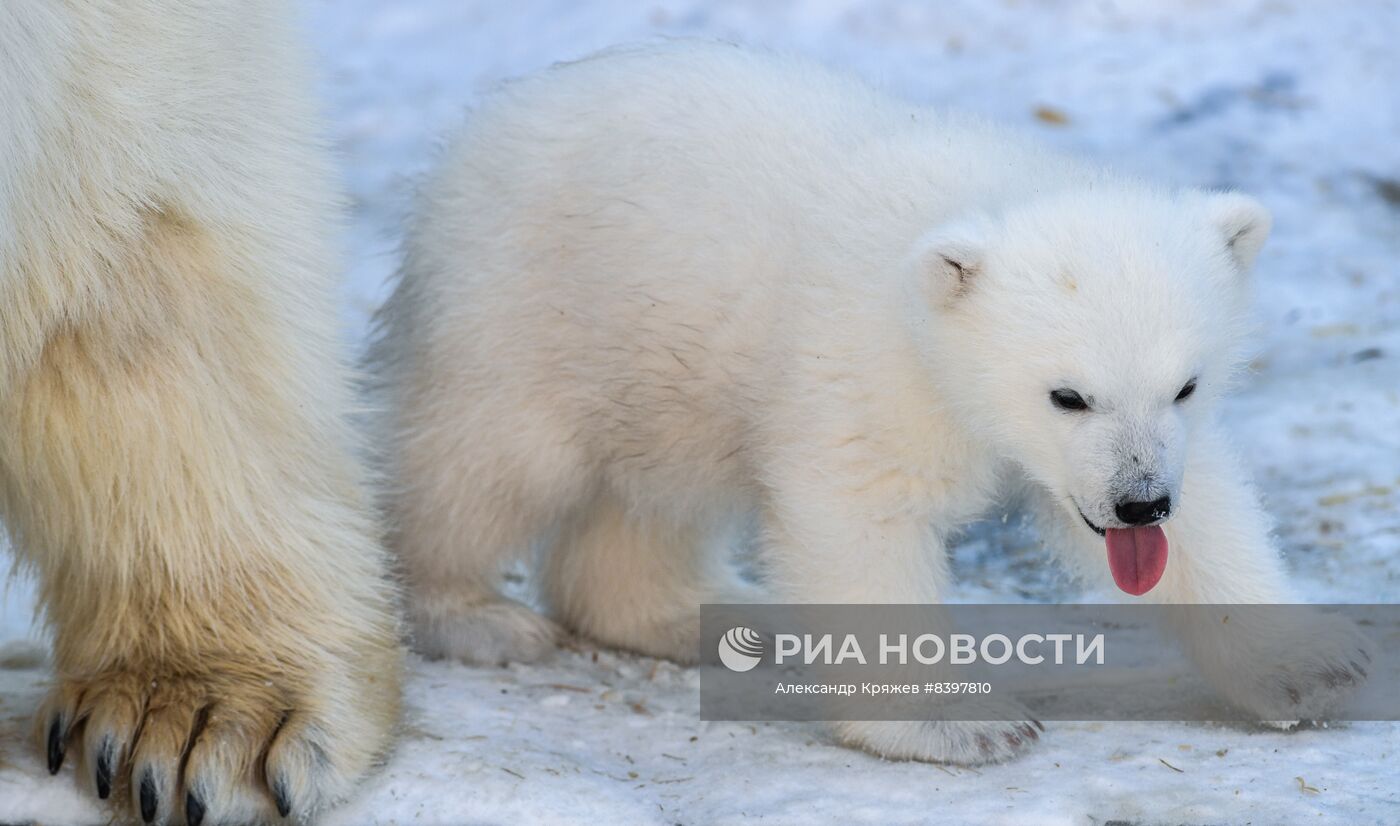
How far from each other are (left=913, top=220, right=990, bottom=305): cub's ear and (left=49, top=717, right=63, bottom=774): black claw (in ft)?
5.47

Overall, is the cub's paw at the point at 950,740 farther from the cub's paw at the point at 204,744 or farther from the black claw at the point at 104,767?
the black claw at the point at 104,767

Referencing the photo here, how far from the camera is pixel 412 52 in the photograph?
859cm

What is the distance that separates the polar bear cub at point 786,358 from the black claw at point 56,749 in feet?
3.39

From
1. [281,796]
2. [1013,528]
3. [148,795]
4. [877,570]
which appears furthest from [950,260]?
[1013,528]

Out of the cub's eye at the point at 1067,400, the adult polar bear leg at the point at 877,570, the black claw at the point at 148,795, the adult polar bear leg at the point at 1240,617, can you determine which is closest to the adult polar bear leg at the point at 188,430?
the black claw at the point at 148,795

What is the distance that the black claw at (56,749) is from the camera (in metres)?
3.04

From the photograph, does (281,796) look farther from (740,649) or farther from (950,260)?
(950,260)

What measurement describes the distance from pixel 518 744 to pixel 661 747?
0.29 m

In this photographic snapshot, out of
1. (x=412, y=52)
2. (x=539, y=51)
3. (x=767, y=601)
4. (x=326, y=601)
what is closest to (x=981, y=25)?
(x=539, y=51)

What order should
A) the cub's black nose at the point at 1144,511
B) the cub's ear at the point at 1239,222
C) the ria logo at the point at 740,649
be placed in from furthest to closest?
the ria logo at the point at 740,649 < the cub's ear at the point at 1239,222 < the cub's black nose at the point at 1144,511

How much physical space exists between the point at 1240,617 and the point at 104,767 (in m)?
2.06

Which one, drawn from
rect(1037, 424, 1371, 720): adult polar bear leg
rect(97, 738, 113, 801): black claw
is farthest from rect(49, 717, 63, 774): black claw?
rect(1037, 424, 1371, 720): adult polar bear leg

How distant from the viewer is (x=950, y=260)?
308 cm

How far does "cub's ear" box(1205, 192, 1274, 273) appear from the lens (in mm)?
3178
